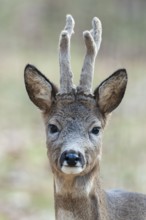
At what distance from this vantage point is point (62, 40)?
10047mm

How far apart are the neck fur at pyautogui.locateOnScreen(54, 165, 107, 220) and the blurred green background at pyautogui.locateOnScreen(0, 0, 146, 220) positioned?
4.53 m

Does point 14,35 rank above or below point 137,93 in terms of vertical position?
above

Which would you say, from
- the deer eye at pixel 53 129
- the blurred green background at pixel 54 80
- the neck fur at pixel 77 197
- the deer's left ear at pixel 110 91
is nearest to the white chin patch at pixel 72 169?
the neck fur at pixel 77 197

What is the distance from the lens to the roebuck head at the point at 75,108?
9.29 metres

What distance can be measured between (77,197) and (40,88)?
103 centimetres

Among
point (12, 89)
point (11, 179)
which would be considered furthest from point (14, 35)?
point (11, 179)

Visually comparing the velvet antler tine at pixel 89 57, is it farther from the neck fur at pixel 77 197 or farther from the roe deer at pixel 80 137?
the neck fur at pixel 77 197

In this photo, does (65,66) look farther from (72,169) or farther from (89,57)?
(72,169)

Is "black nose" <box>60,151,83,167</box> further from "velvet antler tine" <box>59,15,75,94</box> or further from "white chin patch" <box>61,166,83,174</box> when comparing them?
"velvet antler tine" <box>59,15,75,94</box>

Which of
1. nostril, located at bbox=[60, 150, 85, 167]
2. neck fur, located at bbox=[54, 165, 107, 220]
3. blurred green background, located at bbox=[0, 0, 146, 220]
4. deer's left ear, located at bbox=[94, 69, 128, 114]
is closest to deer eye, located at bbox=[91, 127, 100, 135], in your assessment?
deer's left ear, located at bbox=[94, 69, 128, 114]

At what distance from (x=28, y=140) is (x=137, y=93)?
120 inches

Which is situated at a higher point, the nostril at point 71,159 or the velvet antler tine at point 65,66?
the velvet antler tine at point 65,66

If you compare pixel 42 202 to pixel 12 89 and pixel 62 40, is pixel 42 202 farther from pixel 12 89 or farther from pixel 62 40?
pixel 12 89

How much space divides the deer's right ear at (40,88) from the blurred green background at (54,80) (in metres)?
4.31
